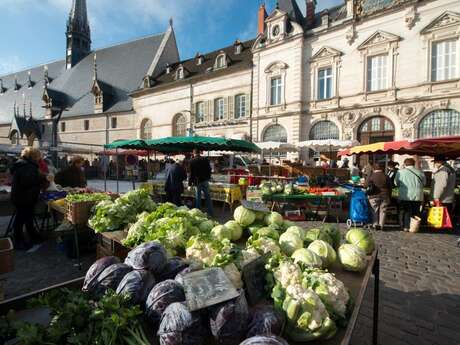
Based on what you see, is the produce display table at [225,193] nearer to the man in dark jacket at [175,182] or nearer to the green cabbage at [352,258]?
the man in dark jacket at [175,182]

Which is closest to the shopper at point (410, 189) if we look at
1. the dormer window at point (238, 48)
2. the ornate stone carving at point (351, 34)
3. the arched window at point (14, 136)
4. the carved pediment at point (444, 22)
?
the carved pediment at point (444, 22)

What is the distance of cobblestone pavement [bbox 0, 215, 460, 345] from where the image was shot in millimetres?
2826

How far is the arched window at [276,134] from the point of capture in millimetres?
21719

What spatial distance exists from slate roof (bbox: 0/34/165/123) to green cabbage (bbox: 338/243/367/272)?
3558 cm

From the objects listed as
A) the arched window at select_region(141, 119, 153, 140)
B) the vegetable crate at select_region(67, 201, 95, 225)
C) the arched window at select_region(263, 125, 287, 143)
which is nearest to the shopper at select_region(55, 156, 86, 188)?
the vegetable crate at select_region(67, 201, 95, 225)

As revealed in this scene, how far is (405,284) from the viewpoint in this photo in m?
3.85

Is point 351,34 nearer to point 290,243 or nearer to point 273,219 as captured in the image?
point 273,219

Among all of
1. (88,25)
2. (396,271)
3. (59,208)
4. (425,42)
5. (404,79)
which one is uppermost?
(88,25)

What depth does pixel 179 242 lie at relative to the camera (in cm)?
231

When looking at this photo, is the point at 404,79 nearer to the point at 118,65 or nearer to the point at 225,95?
the point at 225,95

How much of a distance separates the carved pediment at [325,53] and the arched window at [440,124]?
717 centimetres

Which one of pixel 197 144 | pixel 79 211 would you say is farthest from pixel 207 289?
pixel 197 144

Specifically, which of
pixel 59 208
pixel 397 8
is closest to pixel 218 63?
pixel 397 8

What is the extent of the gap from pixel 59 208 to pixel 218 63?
24.6m
